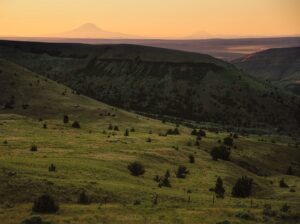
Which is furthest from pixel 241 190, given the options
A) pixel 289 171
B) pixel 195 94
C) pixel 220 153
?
pixel 195 94

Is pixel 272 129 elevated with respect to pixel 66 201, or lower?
lower

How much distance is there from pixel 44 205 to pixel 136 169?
16609 millimetres

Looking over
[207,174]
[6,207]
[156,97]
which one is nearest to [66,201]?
[6,207]

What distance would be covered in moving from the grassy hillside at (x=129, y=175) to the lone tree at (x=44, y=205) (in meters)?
0.51

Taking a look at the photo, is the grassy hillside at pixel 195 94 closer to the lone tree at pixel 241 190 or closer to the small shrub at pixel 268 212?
the lone tree at pixel 241 190

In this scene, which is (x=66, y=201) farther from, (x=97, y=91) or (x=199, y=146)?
(x=97, y=91)

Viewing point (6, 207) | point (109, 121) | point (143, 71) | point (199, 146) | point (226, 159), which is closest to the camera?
point (6, 207)

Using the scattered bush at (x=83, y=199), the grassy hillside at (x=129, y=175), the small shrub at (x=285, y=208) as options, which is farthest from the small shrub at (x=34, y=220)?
the small shrub at (x=285, y=208)

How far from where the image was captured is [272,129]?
467 feet

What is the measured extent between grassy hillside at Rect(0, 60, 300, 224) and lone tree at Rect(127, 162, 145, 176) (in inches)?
26.6

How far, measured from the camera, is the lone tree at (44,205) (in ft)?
102

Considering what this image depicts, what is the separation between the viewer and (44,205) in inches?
1232

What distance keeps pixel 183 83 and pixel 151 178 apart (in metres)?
136

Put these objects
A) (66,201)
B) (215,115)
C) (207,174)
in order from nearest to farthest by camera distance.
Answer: (66,201) → (207,174) → (215,115)
